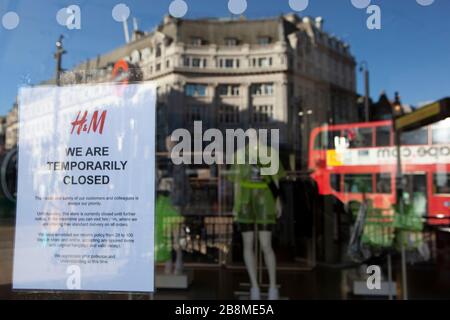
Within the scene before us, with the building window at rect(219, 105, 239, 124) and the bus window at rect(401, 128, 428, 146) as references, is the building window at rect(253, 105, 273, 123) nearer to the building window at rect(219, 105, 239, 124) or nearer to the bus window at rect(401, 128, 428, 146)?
the building window at rect(219, 105, 239, 124)

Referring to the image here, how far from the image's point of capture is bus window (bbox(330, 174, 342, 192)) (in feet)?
19.4

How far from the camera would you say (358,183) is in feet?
20.1

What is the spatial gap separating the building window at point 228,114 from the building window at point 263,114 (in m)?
0.15

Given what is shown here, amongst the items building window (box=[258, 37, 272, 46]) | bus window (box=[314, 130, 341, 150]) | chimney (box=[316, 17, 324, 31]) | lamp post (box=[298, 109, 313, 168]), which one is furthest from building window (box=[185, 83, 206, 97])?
bus window (box=[314, 130, 341, 150])

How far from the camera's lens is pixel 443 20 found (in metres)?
2.78

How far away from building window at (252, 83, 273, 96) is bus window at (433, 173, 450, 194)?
15.7ft

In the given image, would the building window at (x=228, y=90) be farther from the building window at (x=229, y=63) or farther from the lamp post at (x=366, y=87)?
the lamp post at (x=366, y=87)

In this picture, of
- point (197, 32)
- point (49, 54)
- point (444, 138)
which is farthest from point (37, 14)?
point (444, 138)

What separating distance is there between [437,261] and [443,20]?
4.02 m

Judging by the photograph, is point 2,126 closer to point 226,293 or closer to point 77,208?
point 77,208

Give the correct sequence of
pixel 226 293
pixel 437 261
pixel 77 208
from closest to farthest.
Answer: pixel 77 208 → pixel 226 293 → pixel 437 261

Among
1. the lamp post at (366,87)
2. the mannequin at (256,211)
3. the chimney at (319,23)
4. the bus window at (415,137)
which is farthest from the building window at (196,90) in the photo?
Result: the bus window at (415,137)

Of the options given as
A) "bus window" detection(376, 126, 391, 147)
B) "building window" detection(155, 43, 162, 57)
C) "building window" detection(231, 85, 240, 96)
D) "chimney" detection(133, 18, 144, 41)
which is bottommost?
"bus window" detection(376, 126, 391, 147)

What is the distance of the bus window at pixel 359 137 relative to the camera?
5379 mm
